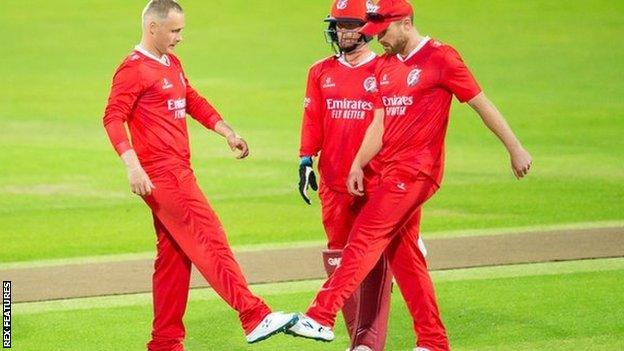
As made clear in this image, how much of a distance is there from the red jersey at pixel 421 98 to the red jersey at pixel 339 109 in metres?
0.38

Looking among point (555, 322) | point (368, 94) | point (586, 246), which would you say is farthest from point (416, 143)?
point (586, 246)

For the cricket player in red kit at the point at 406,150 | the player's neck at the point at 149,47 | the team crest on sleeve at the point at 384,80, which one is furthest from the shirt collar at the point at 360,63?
the player's neck at the point at 149,47

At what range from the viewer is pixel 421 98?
32.4 ft

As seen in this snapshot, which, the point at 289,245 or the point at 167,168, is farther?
the point at 289,245

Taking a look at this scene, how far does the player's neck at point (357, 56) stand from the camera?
1053cm

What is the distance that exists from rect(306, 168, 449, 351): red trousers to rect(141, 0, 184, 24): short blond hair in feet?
5.72

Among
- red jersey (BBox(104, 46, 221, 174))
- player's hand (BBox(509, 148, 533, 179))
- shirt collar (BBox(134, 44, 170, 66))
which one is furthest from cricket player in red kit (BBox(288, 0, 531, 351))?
shirt collar (BBox(134, 44, 170, 66))

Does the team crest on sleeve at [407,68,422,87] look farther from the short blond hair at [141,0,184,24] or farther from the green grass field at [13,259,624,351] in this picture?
the green grass field at [13,259,624,351]

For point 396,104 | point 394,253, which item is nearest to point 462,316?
point 394,253

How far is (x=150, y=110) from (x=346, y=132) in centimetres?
131

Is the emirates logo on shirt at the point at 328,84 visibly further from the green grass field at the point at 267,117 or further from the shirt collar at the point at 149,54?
the green grass field at the point at 267,117

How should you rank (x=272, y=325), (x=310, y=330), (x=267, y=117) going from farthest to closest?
(x=267, y=117) → (x=272, y=325) → (x=310, y=330)

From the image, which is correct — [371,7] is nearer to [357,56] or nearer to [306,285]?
[357,56]

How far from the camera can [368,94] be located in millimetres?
10391
